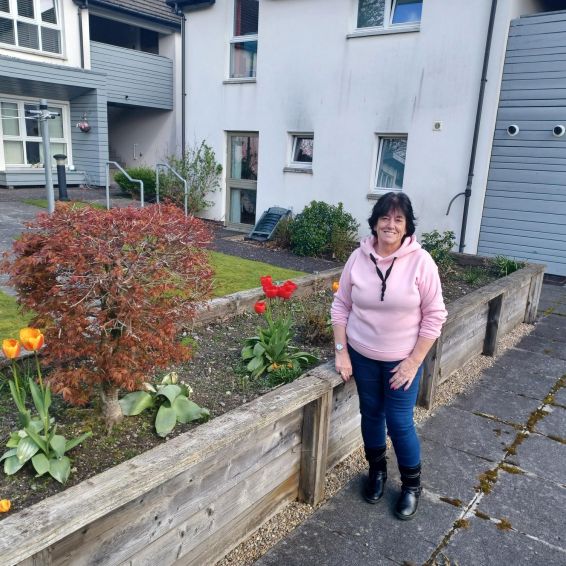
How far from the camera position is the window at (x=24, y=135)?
1400 centimetres

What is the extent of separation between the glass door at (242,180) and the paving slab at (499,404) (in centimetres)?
877

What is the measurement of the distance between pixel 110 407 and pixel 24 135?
14.3 metres

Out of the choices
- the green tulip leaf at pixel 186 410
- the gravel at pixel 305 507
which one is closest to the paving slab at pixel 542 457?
the gravel at pixel 305 507

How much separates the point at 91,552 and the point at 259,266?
6476 millimetres

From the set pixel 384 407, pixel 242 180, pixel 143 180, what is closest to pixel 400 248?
pixel 384 407

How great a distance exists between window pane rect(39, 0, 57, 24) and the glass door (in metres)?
6.05

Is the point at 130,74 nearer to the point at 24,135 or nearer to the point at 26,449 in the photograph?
the point at 24,135

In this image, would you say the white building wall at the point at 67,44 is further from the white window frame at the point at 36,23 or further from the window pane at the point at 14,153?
the window pane at the point at 14,153

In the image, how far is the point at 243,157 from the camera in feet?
41.1

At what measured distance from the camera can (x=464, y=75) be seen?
8.80 metres

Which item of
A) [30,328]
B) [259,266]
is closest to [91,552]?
[30,328]

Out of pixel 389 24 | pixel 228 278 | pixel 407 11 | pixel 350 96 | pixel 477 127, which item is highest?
pixel 407 11

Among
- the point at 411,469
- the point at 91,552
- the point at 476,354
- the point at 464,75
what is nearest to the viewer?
the point at 91,552

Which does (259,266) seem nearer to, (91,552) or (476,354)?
(476,354)
